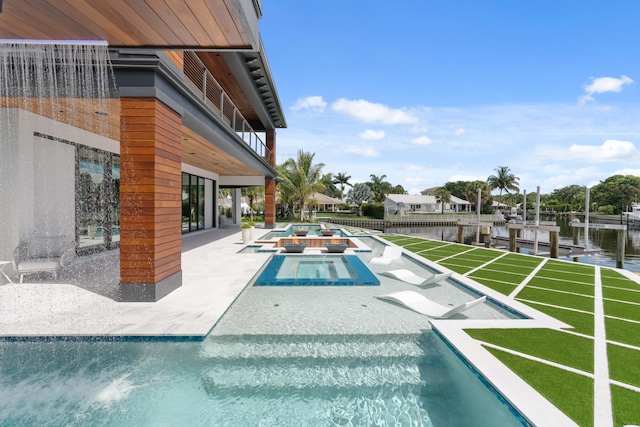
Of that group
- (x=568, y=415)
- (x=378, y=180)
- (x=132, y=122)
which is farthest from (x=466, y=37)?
(x=378, y=180)

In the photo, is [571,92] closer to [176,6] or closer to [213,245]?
[213,245]

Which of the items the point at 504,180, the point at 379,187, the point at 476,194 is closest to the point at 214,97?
the point at 379,187

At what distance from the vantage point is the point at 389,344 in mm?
4445

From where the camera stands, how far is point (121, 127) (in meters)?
5.52

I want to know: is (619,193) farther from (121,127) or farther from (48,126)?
(48,126)

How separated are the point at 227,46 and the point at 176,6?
668mm

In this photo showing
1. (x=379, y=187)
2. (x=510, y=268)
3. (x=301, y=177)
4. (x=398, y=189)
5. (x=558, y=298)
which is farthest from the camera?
(x=398, y=189)

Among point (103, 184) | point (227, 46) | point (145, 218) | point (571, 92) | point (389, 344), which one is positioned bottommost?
point (389, 344)

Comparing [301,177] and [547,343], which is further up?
[301,177]

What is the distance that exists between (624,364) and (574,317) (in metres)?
1.83

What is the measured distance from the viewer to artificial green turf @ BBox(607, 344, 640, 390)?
329 cm

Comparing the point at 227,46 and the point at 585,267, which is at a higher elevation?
the point at 227,46

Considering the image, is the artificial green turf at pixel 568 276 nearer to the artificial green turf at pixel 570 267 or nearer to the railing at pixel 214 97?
the artificial green turf at pixel 570 267

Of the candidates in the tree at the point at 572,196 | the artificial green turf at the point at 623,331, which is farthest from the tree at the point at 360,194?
the artificial green turf at the point at 623,331
